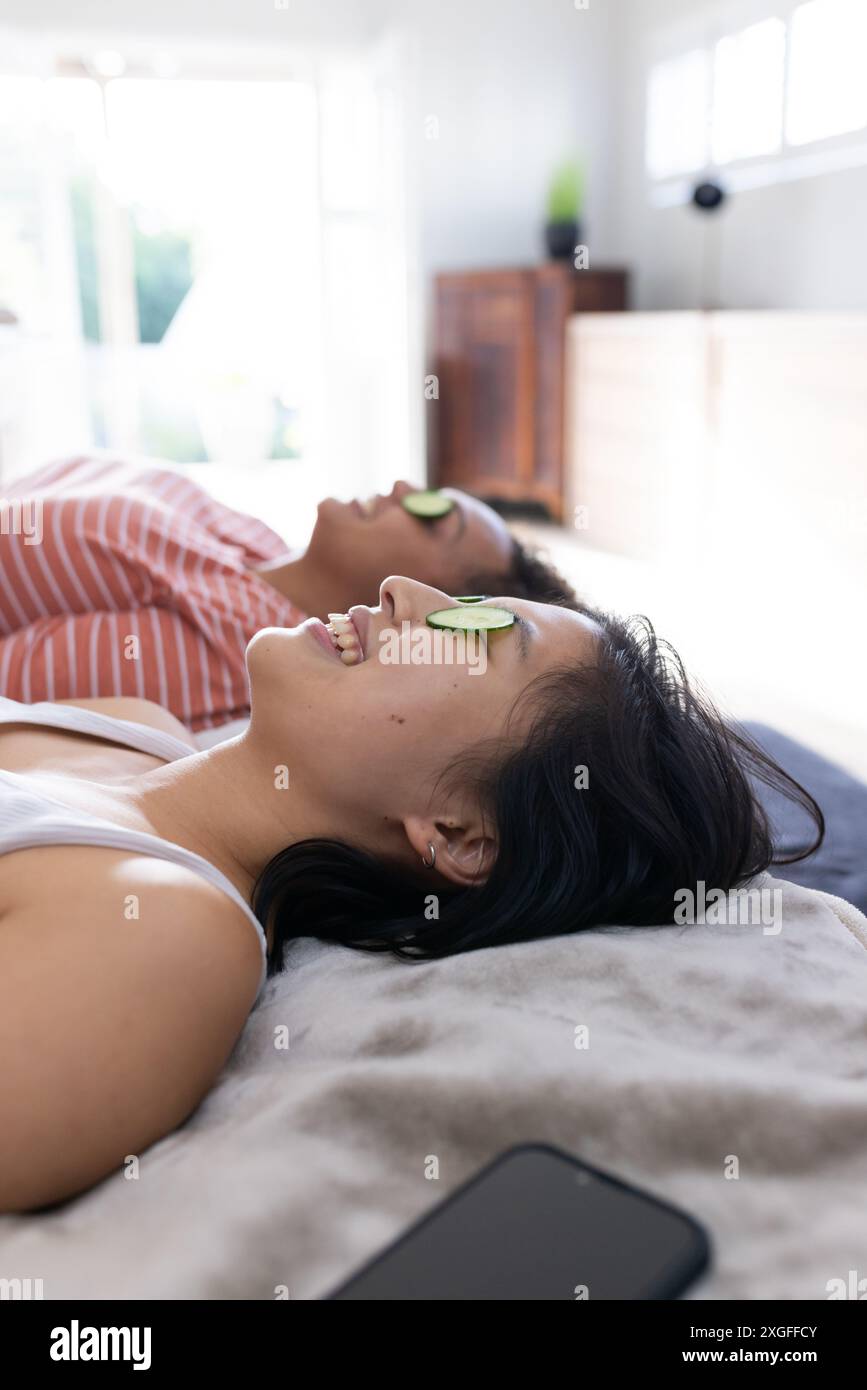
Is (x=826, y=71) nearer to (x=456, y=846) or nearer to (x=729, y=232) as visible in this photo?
(x=729, y=232)

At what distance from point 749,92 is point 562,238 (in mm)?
1139

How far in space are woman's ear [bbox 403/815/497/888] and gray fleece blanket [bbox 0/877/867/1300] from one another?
147mm

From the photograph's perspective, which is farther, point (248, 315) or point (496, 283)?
point (248, 315)

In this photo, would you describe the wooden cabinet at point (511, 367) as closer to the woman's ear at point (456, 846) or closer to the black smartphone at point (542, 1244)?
the woman's ear at point (456, 846)

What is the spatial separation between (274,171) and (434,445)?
157 centimetres

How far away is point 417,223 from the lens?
221 inches

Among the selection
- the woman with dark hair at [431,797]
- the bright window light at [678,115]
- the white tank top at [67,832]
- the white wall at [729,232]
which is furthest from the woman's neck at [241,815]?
the bright window light at [678,115]

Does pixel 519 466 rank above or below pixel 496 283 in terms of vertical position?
below

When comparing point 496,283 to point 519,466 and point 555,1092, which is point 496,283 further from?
point 555,1092

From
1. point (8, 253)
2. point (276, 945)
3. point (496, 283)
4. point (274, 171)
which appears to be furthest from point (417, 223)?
point (276, 945)

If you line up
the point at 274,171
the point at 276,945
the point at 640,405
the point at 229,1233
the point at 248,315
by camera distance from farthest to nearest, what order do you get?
the point at 248,315
the point at 274,171
the point at 640,405
the point at 276,945
the point at 229,1233

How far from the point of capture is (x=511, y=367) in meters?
5.48

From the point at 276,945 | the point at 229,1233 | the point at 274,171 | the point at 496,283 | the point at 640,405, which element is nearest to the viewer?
the point at 229,1233

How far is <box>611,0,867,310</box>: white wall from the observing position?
4.23 metres
